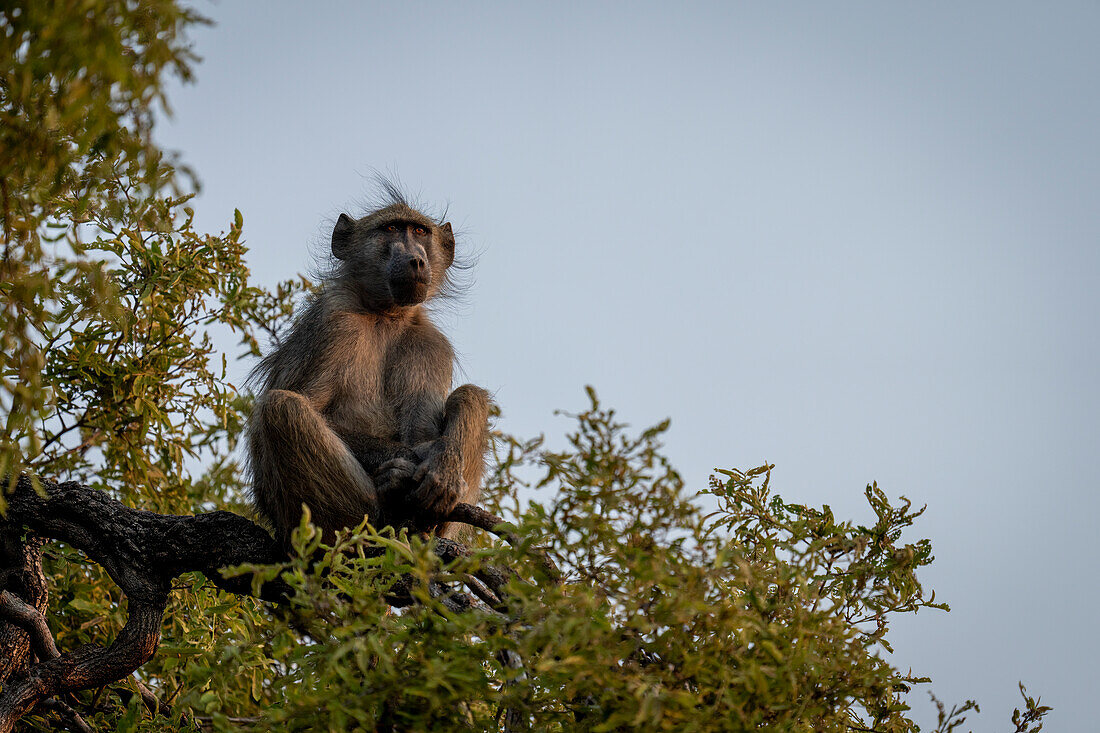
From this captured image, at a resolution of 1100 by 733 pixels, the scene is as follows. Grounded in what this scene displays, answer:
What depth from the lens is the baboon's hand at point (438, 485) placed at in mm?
4188

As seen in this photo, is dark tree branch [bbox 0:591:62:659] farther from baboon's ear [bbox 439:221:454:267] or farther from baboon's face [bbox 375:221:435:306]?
baboon's ear [bbox 439:221:454:267]

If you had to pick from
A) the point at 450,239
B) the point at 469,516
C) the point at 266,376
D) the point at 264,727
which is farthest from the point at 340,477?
the point at 450,239

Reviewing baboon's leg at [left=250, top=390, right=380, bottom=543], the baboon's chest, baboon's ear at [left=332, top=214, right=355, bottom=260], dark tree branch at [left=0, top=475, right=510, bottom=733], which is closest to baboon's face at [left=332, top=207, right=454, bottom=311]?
baboon's ear at [left=332, top=214, right=355, bottom=260]

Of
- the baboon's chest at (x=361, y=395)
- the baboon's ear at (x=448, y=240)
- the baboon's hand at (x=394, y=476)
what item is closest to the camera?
the baboon's hand at (x=394, y=476)

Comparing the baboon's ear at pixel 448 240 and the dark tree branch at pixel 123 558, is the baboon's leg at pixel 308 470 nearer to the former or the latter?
the dark tree branch at pixel 123 558

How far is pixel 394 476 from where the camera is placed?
4246 mm

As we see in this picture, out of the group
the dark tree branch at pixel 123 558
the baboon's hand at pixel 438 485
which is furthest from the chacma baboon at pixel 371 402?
the dark tree branch at pixel 123 558

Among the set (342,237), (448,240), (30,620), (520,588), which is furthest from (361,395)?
(520,588)

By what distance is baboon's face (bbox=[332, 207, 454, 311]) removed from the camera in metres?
5.24

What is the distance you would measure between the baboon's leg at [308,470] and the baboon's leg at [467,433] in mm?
417

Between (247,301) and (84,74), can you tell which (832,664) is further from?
(247,301)

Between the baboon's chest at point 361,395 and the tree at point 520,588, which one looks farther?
the baboon's chest at point 361,395

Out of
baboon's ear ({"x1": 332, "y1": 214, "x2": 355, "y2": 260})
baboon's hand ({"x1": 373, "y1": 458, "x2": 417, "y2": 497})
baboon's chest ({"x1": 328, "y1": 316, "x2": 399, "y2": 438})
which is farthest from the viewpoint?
baboon's ear ({"x1": 332, "y1": 214, "x2": 355, "y2": 260})

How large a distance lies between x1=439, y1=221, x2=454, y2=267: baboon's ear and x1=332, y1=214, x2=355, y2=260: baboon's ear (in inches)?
24.1
